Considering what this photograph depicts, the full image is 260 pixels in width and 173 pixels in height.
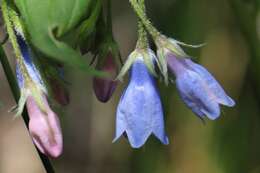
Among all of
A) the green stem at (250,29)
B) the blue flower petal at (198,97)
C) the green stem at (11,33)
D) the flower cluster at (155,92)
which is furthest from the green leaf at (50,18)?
the green stem at (250,29)

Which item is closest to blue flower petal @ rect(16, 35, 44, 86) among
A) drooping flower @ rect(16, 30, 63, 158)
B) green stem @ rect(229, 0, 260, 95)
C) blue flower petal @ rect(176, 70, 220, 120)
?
drooping flower @ rect(16, 30, 63, 158)

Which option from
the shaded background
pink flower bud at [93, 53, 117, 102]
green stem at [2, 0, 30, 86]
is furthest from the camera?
the shaded background

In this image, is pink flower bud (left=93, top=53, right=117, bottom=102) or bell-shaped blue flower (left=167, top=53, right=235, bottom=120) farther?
pink flower bud (left=93, top=53, right=117, bottom=102)

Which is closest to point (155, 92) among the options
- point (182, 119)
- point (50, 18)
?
point (50, 18)

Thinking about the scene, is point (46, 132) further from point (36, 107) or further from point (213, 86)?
point (213, 86)

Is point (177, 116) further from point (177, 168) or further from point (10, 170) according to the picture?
point (10, 170)

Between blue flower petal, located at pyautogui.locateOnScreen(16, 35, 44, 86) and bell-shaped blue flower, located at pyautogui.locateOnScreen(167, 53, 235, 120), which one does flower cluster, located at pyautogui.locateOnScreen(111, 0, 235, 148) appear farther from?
blue flower petal, located at pyautogui.locateOnScreen(16, 35, 44, 86)

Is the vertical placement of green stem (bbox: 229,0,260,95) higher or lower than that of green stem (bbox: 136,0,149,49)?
lower
